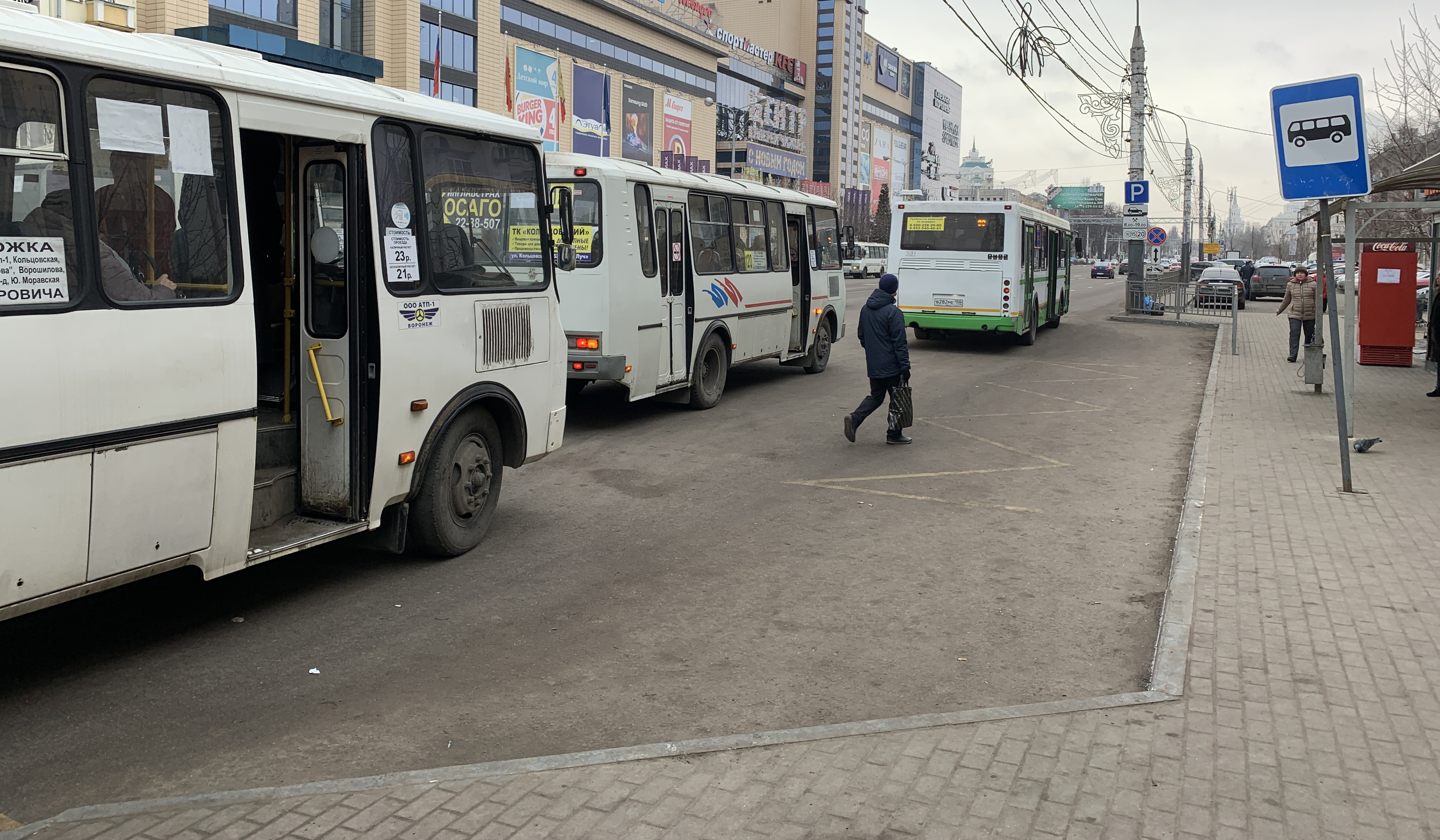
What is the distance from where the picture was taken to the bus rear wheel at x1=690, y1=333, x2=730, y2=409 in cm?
1345

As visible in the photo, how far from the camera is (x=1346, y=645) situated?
5465mm

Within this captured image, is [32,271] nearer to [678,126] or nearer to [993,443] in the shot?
[993,443]

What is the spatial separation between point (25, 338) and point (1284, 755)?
4.89m

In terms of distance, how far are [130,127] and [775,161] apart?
4074 inches

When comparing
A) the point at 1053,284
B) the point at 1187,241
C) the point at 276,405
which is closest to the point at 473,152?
the point at 276,405

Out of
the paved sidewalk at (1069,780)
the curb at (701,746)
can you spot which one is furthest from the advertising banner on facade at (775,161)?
the paved sidewalk at (1069,780)

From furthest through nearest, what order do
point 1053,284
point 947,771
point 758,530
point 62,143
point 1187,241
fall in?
point 1187,241 → point 1053,284 → point 758,530 → point 62,143 → point 947,771

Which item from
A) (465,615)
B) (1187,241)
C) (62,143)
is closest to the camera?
(62,143)

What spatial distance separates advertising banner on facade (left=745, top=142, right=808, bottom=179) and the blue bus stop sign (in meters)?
93.8

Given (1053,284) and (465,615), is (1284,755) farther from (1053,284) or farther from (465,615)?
(1053,284)

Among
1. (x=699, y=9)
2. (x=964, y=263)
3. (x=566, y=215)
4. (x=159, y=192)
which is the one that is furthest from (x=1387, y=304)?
(x=699, y=9)

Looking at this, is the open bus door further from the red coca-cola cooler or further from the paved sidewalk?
the red coca-cola cooler

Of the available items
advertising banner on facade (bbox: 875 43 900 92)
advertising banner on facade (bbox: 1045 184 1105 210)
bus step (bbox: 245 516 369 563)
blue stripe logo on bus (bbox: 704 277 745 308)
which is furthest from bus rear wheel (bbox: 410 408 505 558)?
advertising banner on facade (bbox: 875 43 900 92)

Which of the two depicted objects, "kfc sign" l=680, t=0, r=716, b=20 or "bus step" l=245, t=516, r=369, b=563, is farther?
"kfc sign" l=680, t=0, r=716, b=20
